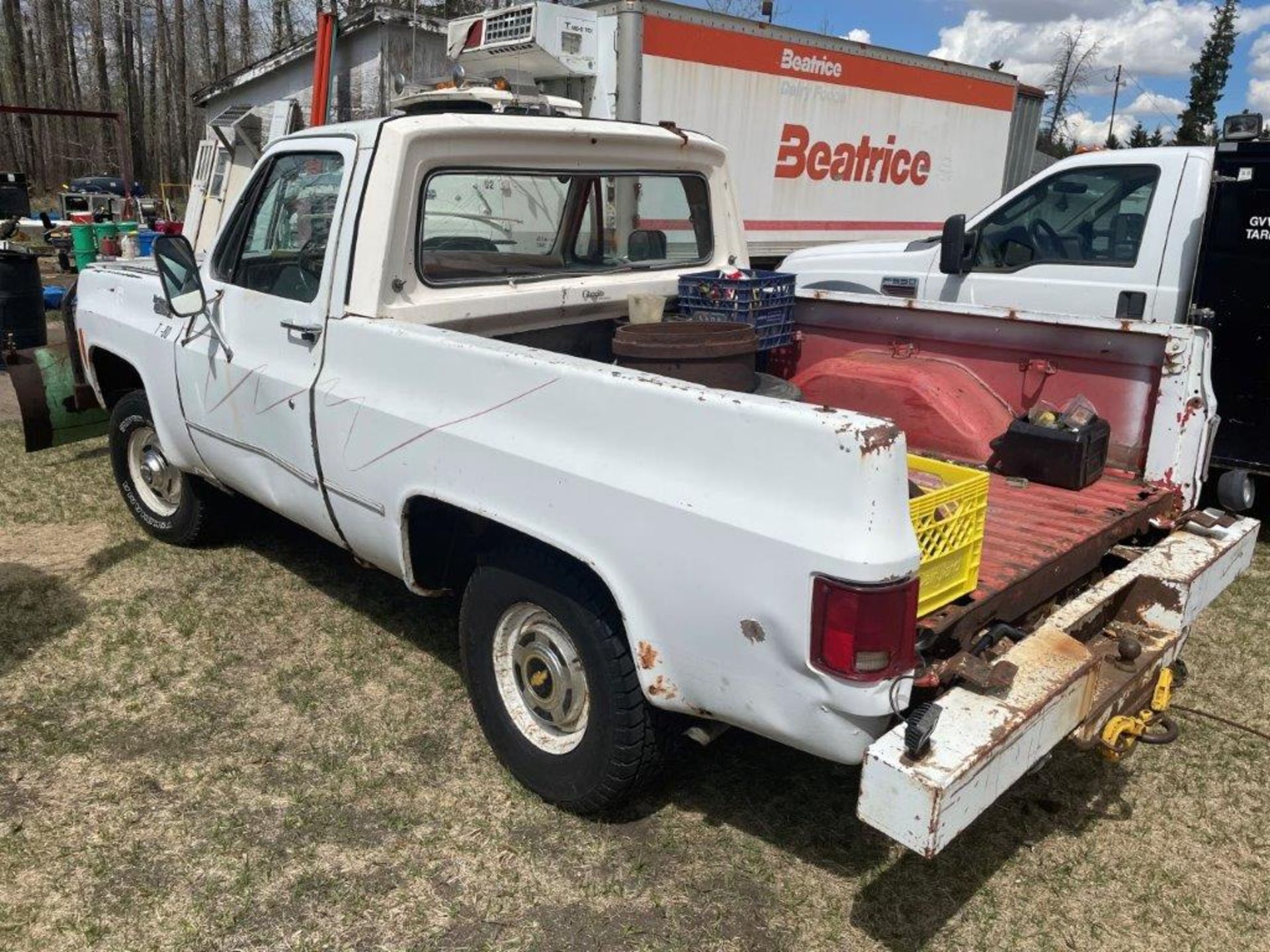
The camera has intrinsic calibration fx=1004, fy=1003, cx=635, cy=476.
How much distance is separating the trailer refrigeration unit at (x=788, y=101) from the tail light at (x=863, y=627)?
662 centimetres

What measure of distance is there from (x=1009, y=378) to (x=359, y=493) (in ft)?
7.64

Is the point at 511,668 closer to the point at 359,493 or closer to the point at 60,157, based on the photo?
the point at 359,493

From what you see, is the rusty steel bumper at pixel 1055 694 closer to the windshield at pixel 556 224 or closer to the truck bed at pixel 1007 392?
the truck bed at pixel 1007 392

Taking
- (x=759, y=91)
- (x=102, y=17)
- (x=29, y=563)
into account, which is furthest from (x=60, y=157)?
(x=29, y=563)

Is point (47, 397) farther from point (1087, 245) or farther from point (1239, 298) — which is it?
point (1239, 298)

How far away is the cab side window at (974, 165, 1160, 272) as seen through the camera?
17.9ft

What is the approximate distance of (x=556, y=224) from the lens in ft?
13.3

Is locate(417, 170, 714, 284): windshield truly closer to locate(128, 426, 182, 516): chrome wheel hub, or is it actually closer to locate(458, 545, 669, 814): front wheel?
locate(458, 545, 669, 814): front wheel

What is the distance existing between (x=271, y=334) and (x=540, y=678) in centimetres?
161

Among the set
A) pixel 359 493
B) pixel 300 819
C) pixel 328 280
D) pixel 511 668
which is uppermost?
pixel 328 280

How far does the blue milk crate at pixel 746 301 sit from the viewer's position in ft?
12.9

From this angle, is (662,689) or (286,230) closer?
(662,689)

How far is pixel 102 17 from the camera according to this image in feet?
101

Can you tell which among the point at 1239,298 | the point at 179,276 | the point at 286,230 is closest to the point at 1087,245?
the point at 1239,298
